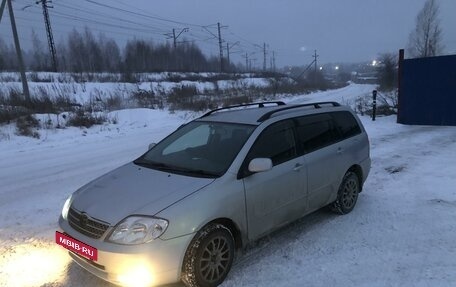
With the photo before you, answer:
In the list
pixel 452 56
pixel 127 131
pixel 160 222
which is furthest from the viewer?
pixel 127 131

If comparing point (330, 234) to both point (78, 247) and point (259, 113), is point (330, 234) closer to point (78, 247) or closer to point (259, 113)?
point (259, 113)

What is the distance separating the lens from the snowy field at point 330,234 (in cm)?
402

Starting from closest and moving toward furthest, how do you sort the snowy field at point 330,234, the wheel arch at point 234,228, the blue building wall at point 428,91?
1. the wheel arch at point 234,228
2. the snowy field at point 330,234
3. the blue building wall at point 428,91

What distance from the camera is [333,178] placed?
541 cm

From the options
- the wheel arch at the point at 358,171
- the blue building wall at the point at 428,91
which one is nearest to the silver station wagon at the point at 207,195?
the wheel arch at the point at 358,171

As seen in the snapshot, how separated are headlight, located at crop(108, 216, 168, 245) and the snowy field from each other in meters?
0.77

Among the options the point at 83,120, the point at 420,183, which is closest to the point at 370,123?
the point at 420,183

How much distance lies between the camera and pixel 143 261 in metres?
3.36

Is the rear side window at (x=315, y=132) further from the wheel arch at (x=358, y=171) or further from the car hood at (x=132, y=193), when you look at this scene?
the car hood at (x=132, y=193)

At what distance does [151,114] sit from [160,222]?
15.1 metres

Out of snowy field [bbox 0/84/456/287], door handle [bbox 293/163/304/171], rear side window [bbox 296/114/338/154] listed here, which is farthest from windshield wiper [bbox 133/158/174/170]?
rear side window [bbox 296/114/338/154]

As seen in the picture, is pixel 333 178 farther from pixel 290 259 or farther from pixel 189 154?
pixel 189 154

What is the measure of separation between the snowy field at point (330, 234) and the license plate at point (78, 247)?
0.42 m

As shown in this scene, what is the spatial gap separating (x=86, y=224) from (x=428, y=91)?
13991 millimetres
